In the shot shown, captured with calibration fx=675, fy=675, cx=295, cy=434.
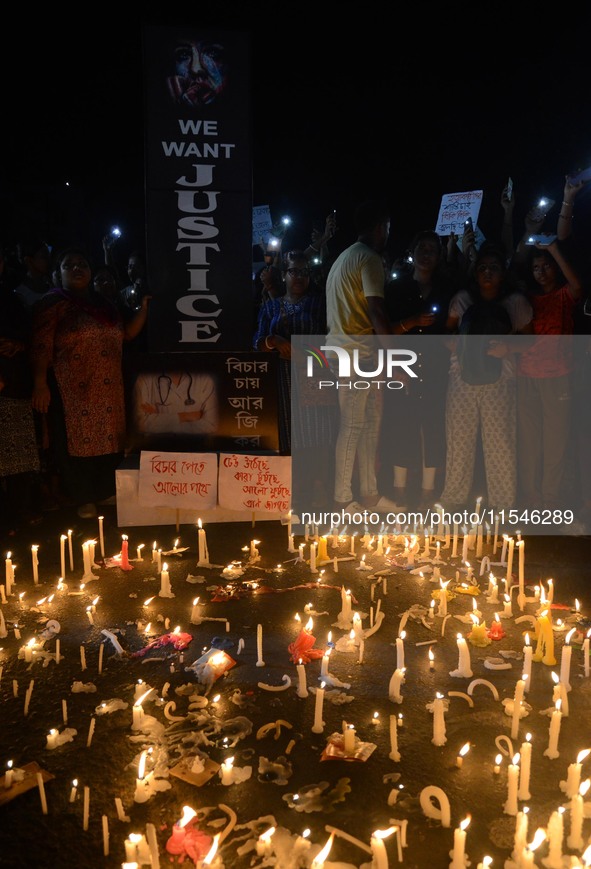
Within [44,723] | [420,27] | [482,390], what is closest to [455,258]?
[482,390]

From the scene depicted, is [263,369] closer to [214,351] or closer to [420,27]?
[214,351]

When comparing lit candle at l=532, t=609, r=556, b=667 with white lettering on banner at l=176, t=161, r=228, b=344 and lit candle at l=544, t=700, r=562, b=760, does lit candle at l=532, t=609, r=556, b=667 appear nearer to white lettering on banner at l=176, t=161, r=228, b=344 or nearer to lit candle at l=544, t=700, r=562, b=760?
lit candle at l=544, t=700, r=562, b=760

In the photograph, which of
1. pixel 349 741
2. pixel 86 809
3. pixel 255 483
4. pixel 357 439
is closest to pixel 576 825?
pixel 349 741

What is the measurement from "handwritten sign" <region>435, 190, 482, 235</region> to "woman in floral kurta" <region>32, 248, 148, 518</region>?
18.3 ft

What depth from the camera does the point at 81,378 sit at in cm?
606

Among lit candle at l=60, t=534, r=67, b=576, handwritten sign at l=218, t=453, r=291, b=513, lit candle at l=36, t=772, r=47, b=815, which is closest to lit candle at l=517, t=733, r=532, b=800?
lit candle at l=36, t=772, r=47, b=815

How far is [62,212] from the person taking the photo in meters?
13.8

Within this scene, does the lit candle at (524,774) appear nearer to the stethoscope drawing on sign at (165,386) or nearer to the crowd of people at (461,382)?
the crowd of people at (461,382)

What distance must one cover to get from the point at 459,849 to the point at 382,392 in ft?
14.7

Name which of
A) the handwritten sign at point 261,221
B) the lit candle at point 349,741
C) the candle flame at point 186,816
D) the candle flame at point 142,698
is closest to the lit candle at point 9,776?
the candle flame at point 142,698

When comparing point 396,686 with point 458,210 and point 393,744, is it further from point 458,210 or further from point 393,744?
point 458,210

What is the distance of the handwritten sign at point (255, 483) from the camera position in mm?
6027

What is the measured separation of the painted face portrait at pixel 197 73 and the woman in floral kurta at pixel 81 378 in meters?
1.80

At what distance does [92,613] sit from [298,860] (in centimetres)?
238
